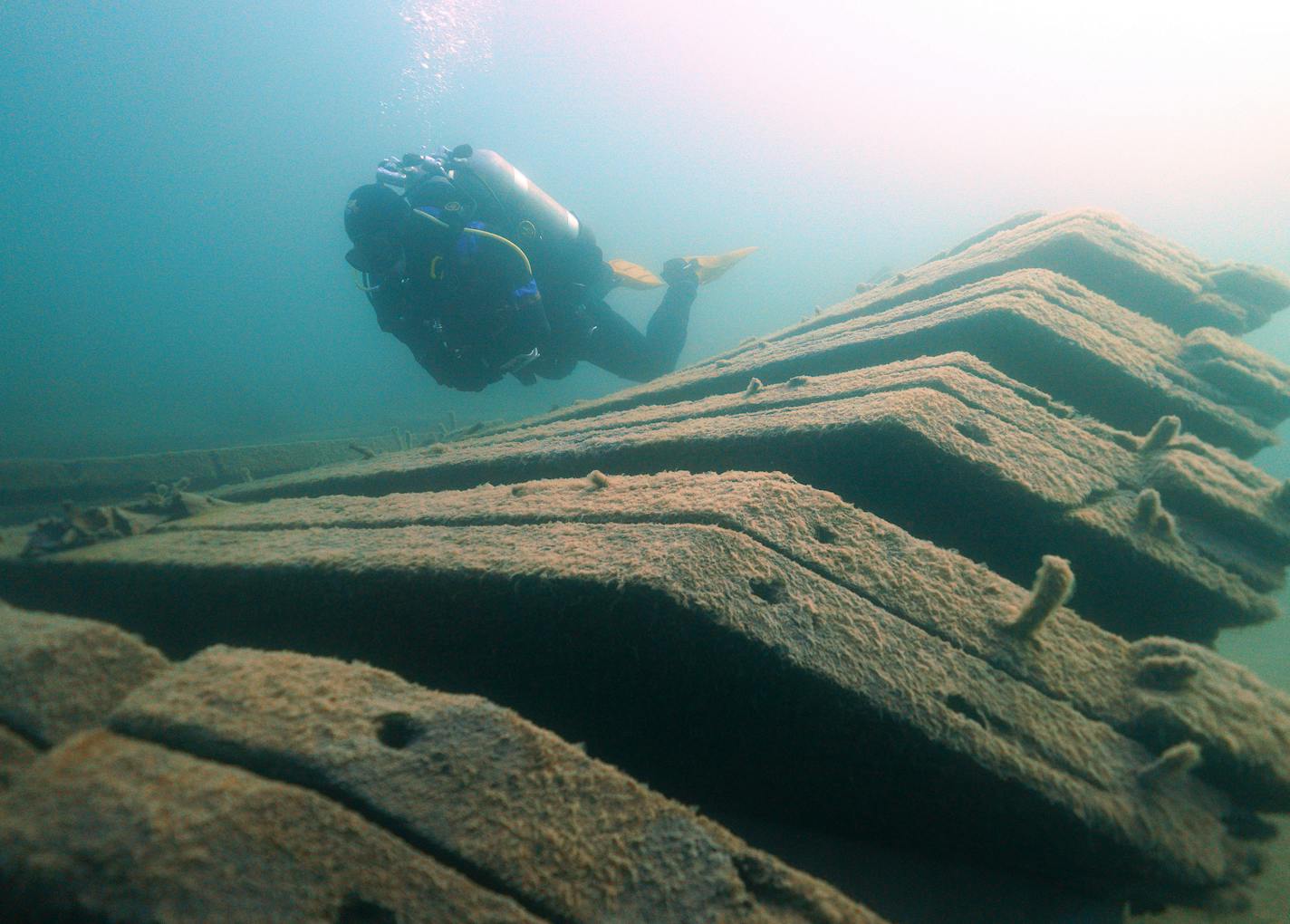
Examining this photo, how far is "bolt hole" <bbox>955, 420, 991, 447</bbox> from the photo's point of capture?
1982 mm

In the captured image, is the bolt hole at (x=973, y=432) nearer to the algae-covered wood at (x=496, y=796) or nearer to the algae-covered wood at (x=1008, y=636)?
the algae-covered wood at (x=1008, y=636)

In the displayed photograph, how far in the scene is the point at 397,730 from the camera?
1095 mm

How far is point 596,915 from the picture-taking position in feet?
2.95

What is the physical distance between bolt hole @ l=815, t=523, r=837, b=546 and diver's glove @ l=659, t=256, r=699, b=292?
21.1 ft

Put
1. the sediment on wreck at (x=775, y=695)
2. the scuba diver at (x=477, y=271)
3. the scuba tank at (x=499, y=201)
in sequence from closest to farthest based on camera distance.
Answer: the sediment on wreck at (x=775, y=695) < the scuba diver at (x=477, y=271) < the scuba tank at (x=499, y=201)

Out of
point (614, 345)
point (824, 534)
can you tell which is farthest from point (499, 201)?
point (824, 534)

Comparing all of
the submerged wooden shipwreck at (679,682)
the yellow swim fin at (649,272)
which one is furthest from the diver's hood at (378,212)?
the submerged wooden shipwreck at (679,682)

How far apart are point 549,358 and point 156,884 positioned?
5881 millimetres

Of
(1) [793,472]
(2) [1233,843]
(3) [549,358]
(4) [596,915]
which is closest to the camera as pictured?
(4) [596,915]

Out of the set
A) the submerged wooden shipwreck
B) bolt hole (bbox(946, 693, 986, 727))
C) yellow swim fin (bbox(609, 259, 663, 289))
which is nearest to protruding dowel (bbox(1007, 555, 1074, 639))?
the submerged wooden shipwreck

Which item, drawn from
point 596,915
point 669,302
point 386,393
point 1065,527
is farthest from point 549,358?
point 386,393

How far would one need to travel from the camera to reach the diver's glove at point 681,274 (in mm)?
7484

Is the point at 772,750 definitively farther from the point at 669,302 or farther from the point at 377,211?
the point at 669,302

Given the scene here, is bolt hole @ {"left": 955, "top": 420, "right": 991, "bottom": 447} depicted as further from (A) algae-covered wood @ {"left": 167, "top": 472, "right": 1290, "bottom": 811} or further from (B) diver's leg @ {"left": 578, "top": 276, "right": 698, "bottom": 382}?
(B) diver's leg @ {"left": 578, "top": 276, "right": 698, "bottom": 382}
